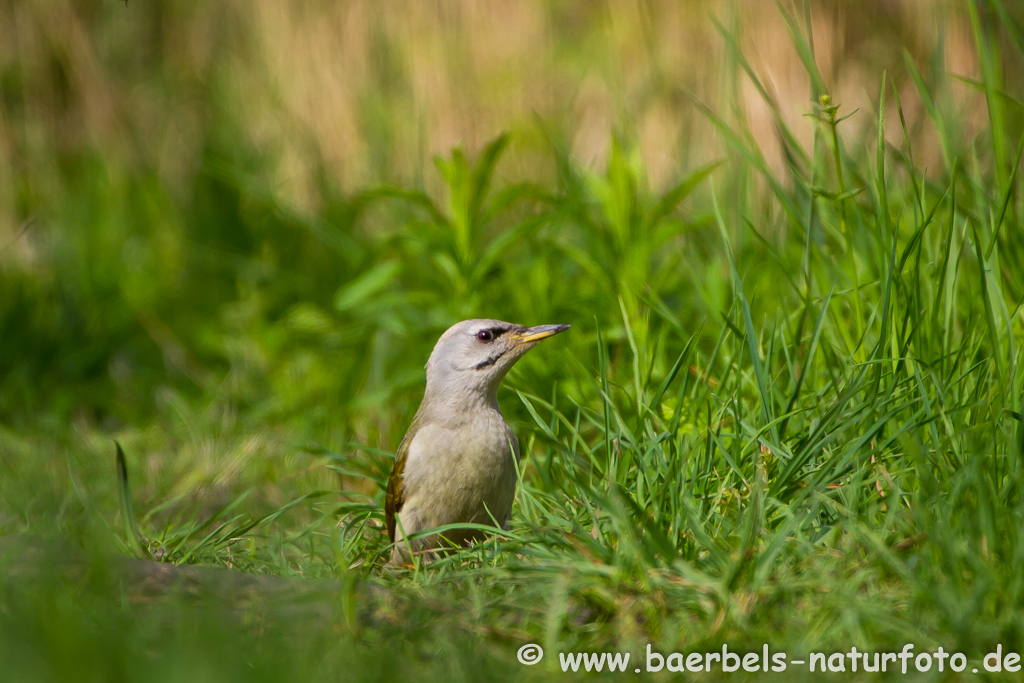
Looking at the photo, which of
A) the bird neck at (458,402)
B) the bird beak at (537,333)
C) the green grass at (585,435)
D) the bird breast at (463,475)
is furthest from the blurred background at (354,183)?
the bird breast at (463,475)

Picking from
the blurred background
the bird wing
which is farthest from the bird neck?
the blurred background

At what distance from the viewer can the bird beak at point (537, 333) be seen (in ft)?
11.0

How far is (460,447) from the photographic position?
3.07 m

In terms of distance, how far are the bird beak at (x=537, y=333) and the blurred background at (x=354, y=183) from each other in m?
0.43

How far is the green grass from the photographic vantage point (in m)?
2.07

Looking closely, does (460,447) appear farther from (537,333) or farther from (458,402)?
(537,333)

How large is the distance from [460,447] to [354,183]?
4.41 metres

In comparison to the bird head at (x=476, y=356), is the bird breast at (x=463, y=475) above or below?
below

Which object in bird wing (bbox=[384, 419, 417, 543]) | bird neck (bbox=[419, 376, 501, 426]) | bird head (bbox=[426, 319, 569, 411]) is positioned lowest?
bird wing (bbox=[384, 419, 417, 543])

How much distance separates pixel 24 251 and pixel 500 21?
3923mm

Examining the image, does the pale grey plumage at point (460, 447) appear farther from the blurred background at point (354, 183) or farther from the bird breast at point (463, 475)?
the blurred background at point (354, 183)

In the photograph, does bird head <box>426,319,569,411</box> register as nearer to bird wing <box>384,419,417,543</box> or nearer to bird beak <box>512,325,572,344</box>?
bird beak <box>512,325,572,344</box>

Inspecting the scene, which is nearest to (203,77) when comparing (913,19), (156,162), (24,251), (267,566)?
(156,162)

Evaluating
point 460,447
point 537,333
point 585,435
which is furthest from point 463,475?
point 585,435
